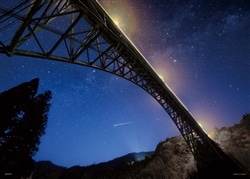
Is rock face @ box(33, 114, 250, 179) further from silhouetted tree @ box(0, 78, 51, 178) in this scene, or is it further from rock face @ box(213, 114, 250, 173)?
silhouetted tree @ box(0, 78, 51, 178)

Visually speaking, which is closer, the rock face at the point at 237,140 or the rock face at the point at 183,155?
the rock face at the point at 237,140

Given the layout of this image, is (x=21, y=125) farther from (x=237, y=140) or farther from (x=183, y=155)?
(x=237, y=140)

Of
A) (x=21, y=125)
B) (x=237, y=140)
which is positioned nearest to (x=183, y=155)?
(x=237, y=140)

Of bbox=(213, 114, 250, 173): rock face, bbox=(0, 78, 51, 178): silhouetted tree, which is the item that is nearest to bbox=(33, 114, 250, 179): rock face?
bbox=(213, 114, 250, 173): rock face

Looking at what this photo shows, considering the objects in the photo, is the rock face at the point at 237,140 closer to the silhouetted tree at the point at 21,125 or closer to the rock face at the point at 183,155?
the rock face at the point at 183,155

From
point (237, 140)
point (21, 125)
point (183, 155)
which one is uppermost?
point (21, 125)

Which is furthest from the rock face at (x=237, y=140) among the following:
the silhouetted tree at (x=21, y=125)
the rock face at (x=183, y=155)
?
the silhouetted tree at (x=21, y=125)

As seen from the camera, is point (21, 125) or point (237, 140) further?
point (237, 140)

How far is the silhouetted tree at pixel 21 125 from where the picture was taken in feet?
58.9

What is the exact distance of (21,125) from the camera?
772 inches

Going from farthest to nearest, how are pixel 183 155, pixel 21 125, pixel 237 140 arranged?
1. pixel 183 155
2. pixel 237 140
3. pixel 21 125

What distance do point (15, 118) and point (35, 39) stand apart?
1717cm

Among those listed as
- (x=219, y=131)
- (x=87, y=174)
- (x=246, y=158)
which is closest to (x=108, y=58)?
(x=246, y=158)

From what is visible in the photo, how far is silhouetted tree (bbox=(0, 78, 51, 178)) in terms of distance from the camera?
18.0 m
